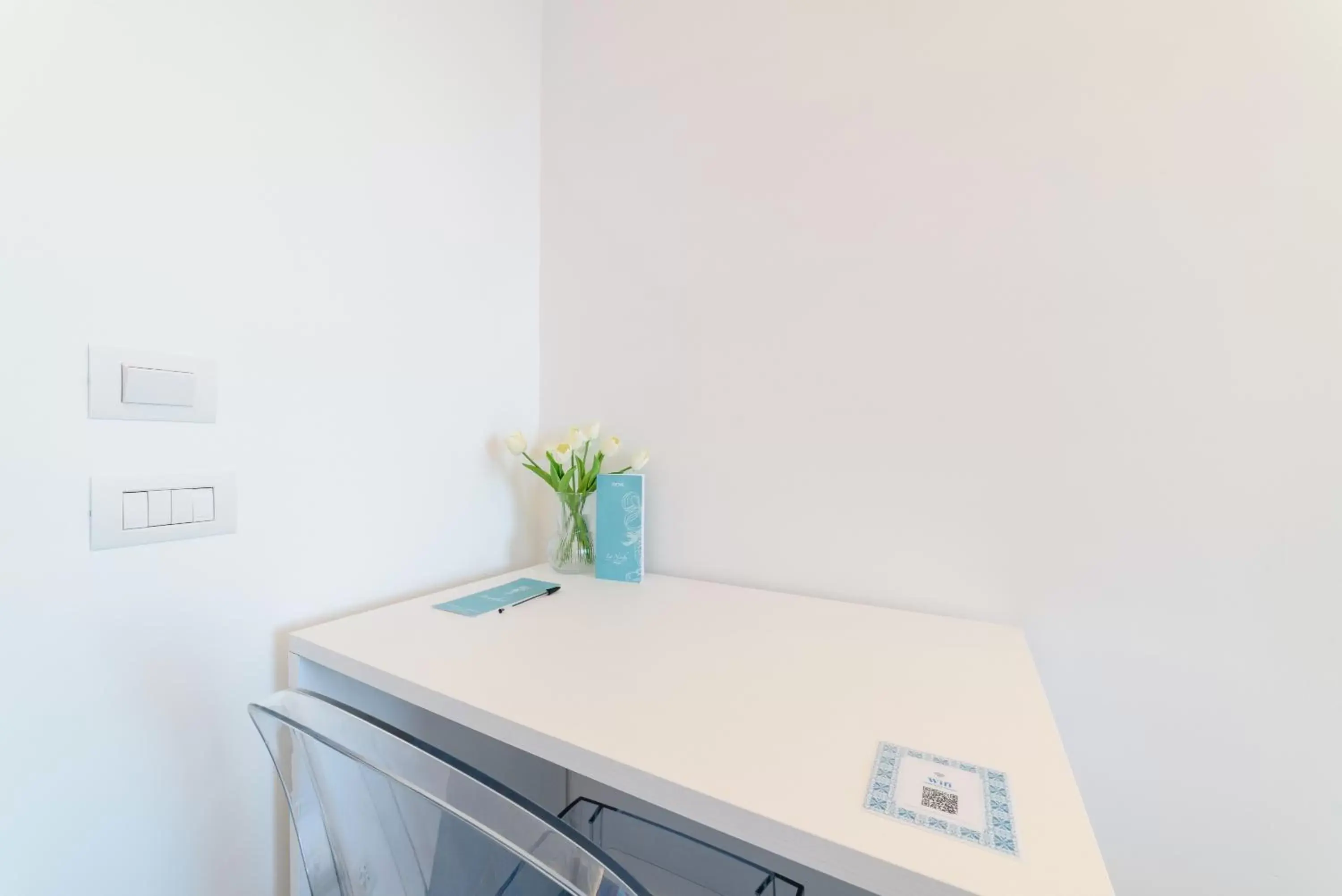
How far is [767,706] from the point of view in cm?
65

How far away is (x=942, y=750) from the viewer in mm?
560

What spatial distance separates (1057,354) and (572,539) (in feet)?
3.06

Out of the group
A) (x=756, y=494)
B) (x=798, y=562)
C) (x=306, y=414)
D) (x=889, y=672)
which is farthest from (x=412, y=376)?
(x=889, y=672)

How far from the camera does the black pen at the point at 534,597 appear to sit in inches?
38.7

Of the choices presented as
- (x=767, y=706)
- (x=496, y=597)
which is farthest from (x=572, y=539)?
(x=767, y=706)

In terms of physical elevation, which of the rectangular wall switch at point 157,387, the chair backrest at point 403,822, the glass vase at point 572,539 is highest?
the rectangular wall switch at point 157,387

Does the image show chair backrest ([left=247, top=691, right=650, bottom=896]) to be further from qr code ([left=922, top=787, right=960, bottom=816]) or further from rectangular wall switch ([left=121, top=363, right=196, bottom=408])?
rectangular wall switch ([left=121, top=363, right=196, bottom=408])

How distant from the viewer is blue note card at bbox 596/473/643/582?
117 cm

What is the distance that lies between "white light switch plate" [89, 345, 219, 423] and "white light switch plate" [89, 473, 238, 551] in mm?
82

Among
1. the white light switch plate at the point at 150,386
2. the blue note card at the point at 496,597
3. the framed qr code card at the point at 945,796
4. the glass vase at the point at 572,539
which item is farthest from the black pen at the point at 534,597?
A: the framed qr code card at the point at 945,796

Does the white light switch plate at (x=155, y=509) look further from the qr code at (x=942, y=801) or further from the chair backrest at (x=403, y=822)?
the qr code at (x=942, y=801)

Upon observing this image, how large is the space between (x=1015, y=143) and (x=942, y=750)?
2.91ft

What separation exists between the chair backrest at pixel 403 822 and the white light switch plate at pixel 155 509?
38 centimetres

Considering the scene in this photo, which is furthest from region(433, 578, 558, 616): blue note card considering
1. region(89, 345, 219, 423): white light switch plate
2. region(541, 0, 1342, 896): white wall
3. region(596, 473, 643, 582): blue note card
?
region(89, 345, 219, 423): white light switch plate
